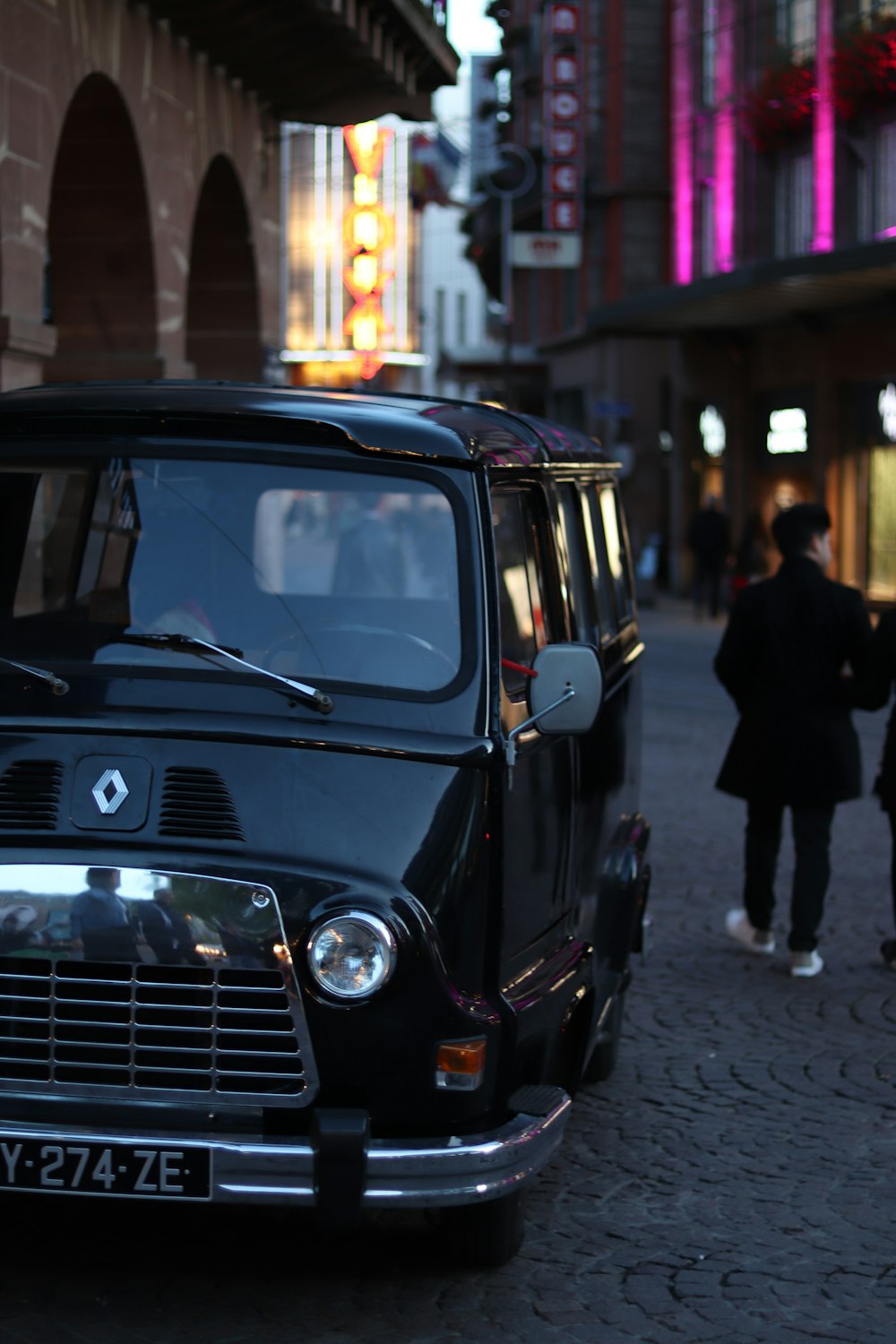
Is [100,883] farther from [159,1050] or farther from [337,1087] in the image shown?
[337,1087]

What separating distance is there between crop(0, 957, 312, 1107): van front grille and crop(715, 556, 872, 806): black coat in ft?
14.7

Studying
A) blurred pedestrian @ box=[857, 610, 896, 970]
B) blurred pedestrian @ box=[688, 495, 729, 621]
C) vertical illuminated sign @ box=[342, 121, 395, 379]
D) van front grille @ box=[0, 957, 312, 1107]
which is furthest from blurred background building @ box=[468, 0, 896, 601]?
van front grille @ box=[0, 957, 312, 1107]

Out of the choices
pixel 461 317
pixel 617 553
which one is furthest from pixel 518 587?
pixel 461 317

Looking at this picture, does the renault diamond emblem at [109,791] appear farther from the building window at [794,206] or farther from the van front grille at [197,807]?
the building window at [794,206]

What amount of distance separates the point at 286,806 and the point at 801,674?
4408 millimetres

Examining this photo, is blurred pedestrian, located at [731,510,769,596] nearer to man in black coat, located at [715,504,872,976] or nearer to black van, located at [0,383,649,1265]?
man in black coat, located at [715,504,872,976]

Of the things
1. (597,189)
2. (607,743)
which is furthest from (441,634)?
(597,189)

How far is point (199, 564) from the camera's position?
4.91 meters

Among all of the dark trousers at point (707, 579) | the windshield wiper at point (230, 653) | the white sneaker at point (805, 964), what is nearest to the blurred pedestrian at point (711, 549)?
the dark trousers at point (707, 579)

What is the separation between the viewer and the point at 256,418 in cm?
489

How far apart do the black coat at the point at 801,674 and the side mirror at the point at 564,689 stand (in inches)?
144

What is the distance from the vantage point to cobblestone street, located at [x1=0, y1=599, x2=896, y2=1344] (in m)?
4.55

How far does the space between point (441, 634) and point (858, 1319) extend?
1.73 meters

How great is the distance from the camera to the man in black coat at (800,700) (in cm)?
834
